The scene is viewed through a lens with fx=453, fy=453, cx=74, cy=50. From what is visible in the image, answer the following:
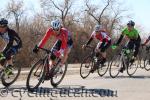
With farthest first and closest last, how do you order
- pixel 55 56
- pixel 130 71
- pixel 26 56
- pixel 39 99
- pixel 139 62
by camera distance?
pixel 26 56, pixel 139 62, pixel 130 71, pixel 55 56, pixel 39 99

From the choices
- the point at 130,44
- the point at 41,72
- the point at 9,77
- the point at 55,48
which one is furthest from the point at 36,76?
the point at 130,44

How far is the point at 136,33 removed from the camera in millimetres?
17469

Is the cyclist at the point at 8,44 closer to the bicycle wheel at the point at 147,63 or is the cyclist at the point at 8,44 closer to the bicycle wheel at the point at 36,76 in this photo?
the bicycle wheel at the point at 36,76

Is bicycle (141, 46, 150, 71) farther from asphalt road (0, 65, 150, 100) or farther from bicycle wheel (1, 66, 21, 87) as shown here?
bicycle wheel (1, 66, 21, 87)

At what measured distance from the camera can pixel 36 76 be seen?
1198cm

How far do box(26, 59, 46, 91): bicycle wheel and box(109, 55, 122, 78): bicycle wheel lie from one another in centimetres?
550

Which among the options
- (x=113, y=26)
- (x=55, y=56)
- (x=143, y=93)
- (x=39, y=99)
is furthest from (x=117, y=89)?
(x=113, y=26)

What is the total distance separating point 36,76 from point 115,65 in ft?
19.6

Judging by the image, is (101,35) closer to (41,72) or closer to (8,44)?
(8,44)

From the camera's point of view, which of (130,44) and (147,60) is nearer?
(130,44)

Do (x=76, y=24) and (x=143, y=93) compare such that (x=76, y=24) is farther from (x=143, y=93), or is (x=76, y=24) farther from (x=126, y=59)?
(x=143, y=93)

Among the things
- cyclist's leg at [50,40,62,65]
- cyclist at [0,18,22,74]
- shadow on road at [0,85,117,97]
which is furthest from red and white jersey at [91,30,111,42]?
cyclist at [0,18,22,74]

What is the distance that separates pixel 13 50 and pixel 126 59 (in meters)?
5.77

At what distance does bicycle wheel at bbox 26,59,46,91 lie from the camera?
38.3 feet
